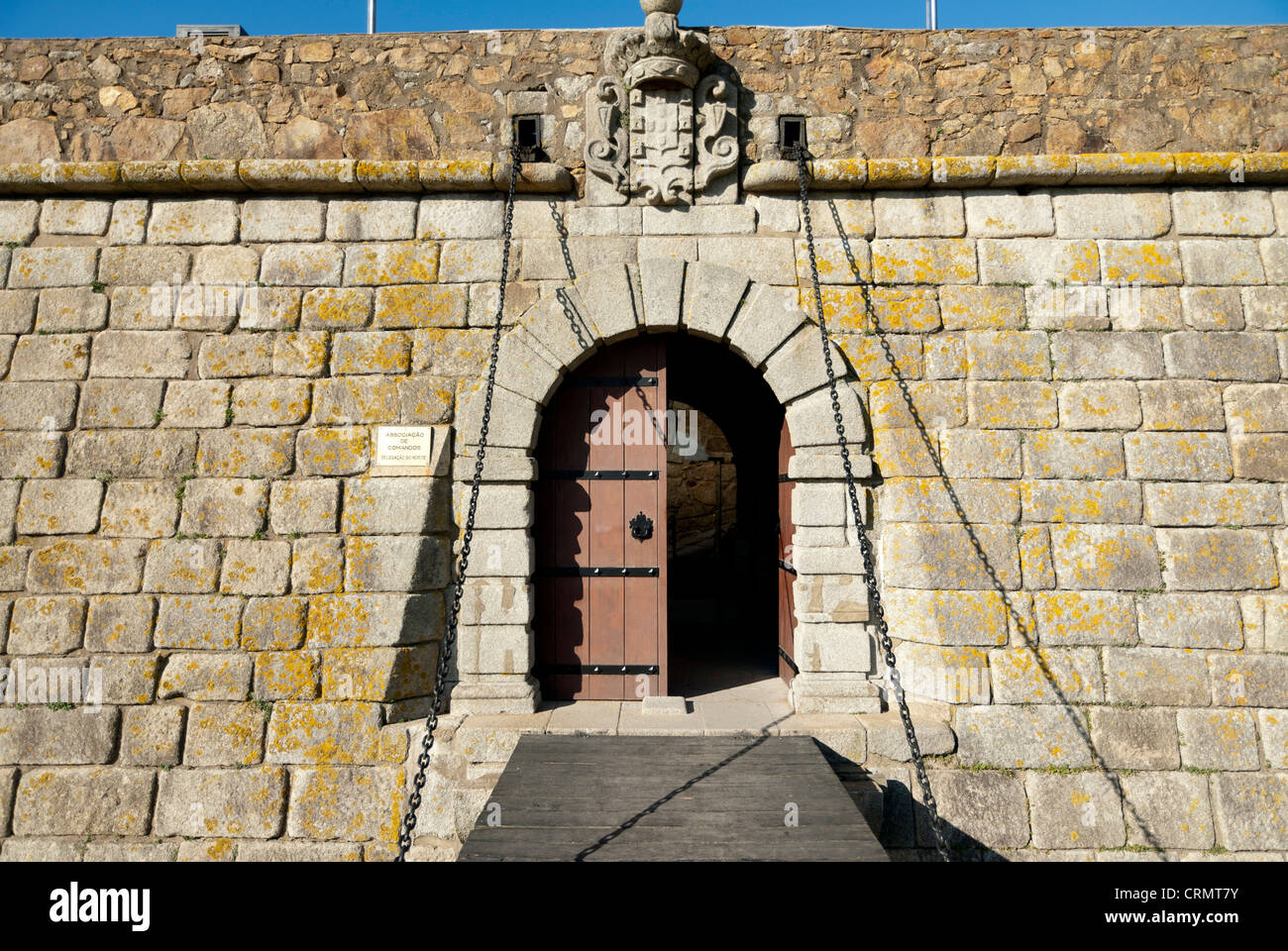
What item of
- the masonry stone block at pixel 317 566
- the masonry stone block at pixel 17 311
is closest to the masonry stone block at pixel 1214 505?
the masonry stone block at pixel 317 566

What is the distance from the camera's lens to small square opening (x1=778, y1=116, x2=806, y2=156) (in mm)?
3928

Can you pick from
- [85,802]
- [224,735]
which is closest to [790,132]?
[224,735]

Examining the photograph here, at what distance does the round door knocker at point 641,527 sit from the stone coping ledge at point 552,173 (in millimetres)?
1978

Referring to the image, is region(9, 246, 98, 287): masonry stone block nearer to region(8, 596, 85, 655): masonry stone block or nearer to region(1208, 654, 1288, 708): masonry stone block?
region(8, 596, 85, 655): masonry stone block

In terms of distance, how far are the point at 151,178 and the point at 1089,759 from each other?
6094 mm

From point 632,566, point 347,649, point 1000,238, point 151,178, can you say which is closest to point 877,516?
point 632,566

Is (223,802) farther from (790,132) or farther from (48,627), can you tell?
(790,132)

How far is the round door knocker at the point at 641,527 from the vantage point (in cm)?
397

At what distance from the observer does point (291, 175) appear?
3.86 m

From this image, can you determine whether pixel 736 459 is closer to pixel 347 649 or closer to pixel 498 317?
pixel 498 317

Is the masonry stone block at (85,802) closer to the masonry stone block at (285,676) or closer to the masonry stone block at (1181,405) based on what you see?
the masonry stone block at (285,676)

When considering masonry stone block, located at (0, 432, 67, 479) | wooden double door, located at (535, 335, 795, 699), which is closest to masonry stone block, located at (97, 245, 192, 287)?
masonry stone block, located at (0, 432, 67, 479)

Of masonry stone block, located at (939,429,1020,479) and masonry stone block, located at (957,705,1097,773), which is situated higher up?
masonry stone block, located at (939,429,1020,479)

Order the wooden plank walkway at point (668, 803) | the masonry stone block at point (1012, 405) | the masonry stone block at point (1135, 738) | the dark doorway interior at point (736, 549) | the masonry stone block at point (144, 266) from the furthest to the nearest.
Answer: the dark doorway interior at point (736, 549) → the masonry stone block at point (144, 266) → the masonry stone block at point (1012, 405) → the masonry stone block at point (1135, 738) → the wooden plank walkway at point (668, 803)
